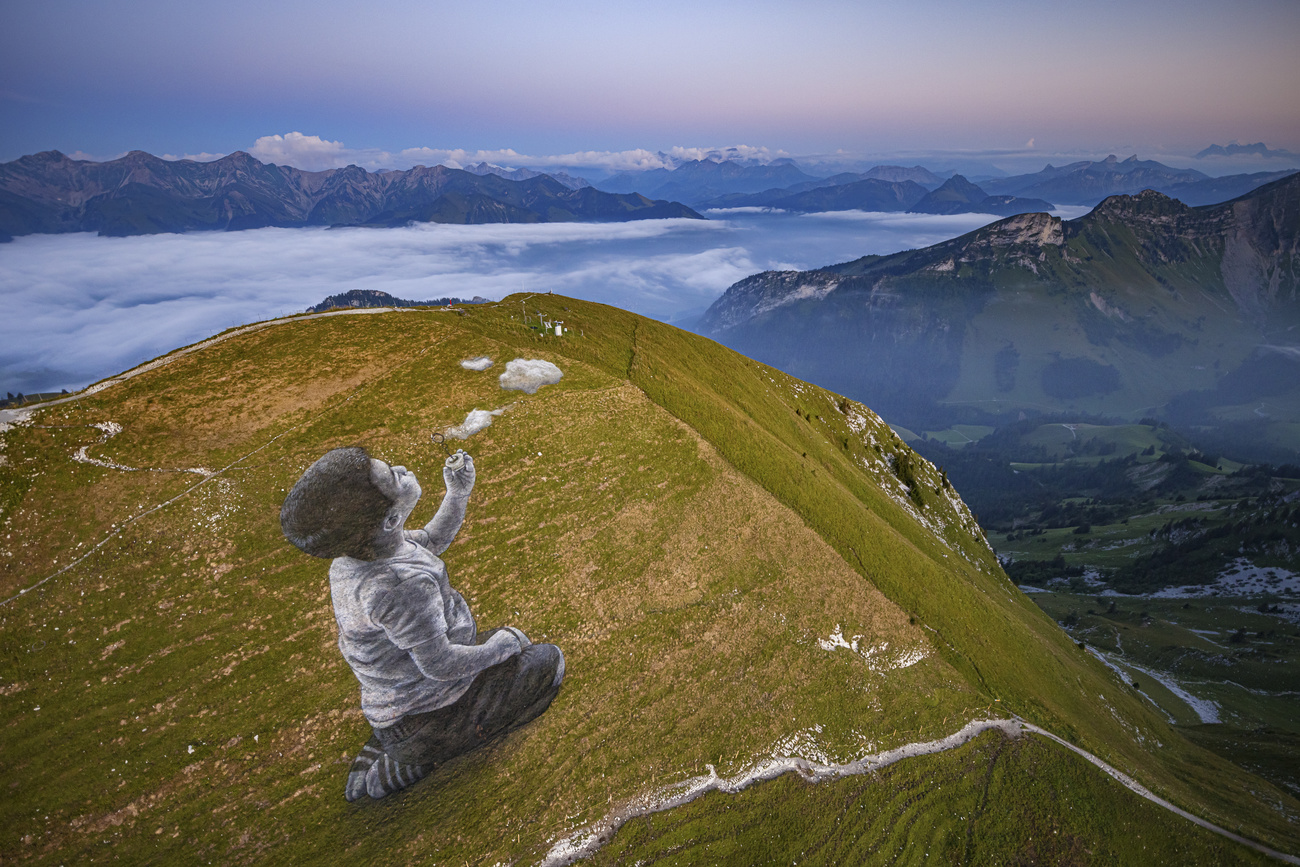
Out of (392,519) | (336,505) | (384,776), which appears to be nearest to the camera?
(336,505)

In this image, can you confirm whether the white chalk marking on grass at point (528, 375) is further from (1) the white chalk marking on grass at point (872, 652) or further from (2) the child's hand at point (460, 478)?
(1) the white chalk marking on grass at point (872, 652)

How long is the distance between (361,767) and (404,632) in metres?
8.30

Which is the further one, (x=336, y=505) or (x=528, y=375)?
(x=528, y=375)

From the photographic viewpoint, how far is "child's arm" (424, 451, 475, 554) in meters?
20.3

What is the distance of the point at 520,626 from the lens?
2703 centimetres

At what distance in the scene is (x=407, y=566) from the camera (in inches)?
741

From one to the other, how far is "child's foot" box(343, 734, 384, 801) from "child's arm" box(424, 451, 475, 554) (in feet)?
31.4

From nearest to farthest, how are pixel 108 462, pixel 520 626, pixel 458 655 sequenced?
pixel 458 655, pixel 520 626, pixel 108 462

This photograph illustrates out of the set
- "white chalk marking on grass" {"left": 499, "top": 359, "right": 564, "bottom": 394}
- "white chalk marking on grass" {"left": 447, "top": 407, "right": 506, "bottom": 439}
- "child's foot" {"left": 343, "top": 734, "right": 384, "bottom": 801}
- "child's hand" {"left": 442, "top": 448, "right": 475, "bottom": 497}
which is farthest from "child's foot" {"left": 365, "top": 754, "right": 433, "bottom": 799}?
"white chalk marking on grass" {"left": 499, "top": 359, "right": 564, "bottom": 394}

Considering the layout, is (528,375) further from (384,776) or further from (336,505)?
(384,776)

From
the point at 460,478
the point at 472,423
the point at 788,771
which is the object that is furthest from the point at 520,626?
the point at 788,771

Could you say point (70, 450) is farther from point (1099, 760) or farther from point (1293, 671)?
point (1293, 671)

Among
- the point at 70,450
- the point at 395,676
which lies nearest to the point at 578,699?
the point at 395,676

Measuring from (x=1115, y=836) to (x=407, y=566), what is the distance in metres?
43.4
